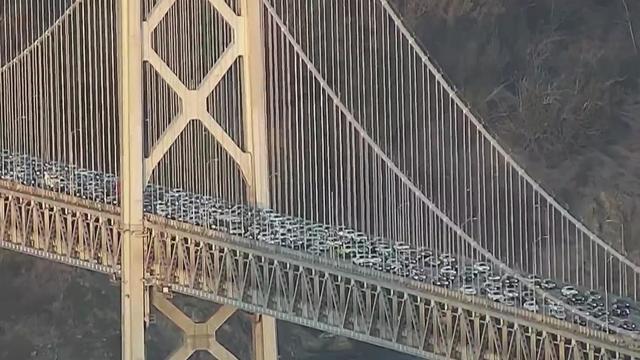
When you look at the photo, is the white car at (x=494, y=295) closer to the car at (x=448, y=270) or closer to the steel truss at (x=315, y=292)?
the steel truss at (x=315, y=292)

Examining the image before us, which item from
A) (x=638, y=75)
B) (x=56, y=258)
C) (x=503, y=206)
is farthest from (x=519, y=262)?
Result: (x=638, y=75)

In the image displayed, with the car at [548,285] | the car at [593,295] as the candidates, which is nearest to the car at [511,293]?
the car at [548,285]

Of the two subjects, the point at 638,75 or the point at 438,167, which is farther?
the point at 638,75

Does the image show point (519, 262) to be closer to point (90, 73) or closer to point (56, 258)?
point (56, 258)

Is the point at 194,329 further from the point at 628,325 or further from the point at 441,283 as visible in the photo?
the point at 628,325

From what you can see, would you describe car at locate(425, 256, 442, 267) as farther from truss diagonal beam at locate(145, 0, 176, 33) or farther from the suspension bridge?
truss diagonal beam at locate(145, 0, 176, 33)

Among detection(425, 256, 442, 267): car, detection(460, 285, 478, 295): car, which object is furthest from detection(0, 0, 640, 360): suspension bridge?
detection(425, 256, 442, 267): car
